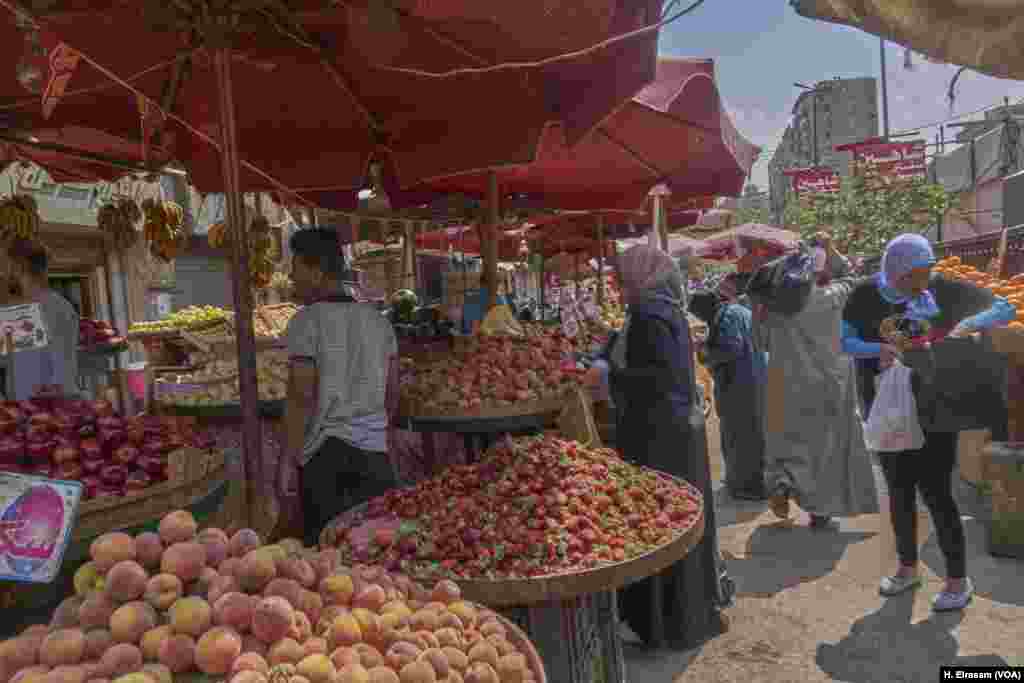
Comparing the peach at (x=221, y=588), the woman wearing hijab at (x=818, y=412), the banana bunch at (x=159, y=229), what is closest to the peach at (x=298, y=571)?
the peach at (x=221, y=588)

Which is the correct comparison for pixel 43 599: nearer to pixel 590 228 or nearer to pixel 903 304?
pixel 903 304

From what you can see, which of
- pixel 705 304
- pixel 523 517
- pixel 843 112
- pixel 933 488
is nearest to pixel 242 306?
pixel 523 517

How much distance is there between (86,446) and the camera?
2738 millimetres

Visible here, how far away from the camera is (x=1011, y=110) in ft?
74.8

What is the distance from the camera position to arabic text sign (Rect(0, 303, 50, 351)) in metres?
2.98

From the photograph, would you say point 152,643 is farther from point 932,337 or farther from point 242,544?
point 932,337

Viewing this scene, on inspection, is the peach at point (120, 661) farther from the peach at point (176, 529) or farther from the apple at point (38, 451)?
the apple at point (38, 451)

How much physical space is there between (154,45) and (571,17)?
6.20 feet

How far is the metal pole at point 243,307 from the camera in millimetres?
2621

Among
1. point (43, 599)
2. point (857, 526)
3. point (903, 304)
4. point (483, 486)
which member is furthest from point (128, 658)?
point (857, 526)

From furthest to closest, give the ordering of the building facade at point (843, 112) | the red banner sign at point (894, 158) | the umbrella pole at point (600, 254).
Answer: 1. the building facade at point (843, 112)
2. the red banner sign at point (894, 158)
3. the umbrella pole at point (600, 254)

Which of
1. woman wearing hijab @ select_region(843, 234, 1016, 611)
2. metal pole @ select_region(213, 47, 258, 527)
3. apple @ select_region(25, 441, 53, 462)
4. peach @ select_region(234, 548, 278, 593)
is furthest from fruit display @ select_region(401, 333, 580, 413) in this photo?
peach @ select_region(234, 548, 278, 593)

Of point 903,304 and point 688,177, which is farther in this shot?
point 688,177

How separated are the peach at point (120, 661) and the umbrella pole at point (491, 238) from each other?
3.99 meters
